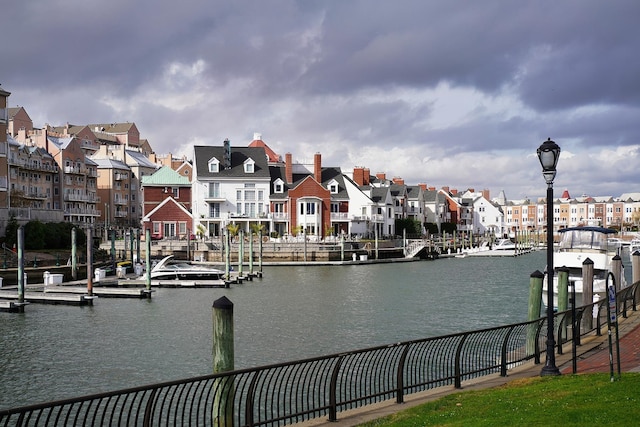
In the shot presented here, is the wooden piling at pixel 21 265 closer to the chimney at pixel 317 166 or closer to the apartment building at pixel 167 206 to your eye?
the apartment building at pixel 167 206

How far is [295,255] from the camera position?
85500 mm

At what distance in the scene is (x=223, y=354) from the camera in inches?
501

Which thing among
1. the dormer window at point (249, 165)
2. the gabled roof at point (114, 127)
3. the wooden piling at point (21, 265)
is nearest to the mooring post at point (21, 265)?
the wooden piling at point (21, 265)

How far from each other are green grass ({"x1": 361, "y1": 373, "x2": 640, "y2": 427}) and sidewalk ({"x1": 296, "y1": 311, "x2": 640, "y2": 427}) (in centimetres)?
59

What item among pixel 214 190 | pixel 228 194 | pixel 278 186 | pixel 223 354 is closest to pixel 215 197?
pixel 214 190

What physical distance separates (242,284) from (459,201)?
124m

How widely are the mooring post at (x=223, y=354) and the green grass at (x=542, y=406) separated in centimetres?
257

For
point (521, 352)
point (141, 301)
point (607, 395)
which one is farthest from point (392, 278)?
point (607, 395)

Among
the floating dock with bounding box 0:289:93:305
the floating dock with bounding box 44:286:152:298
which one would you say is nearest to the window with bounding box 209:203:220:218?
the floating dock with bounding box 44:286:152:298

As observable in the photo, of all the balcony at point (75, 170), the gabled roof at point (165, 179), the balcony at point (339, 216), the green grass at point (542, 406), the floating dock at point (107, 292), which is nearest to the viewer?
the green grass at point (542, 406)

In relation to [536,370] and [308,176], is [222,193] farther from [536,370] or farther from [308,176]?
[536,370]

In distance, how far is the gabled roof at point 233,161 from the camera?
97.4 metres

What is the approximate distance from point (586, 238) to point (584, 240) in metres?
0.18

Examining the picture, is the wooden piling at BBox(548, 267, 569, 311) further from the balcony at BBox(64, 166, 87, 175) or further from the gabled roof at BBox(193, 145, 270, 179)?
the balcony at BBox(64, 166, 87, 175)
